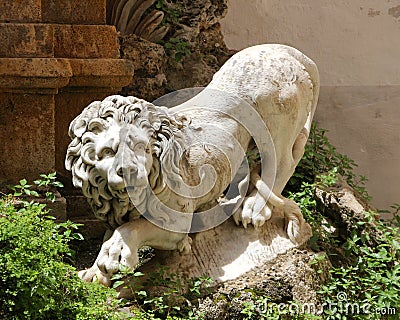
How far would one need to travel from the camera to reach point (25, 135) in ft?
14.3

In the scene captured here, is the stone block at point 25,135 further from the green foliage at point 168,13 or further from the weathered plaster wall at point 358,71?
the weathered plaster wall at point 358,71

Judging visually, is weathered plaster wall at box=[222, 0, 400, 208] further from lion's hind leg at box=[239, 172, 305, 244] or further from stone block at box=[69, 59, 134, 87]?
lion's hind leg at box=[239, 172, 305, 244]

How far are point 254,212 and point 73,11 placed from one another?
60.7 inches

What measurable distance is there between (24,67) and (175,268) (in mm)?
1323

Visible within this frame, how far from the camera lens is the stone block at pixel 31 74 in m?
4.23

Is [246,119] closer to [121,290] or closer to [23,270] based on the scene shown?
[121,290]

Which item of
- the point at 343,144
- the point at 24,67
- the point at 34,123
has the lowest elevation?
the point at 343,144

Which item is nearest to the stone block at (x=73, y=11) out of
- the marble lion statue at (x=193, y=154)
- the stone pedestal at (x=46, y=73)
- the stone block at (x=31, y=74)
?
the stone pedestal at (x=46, y=73)

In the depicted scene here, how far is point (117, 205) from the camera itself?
3.53 metres

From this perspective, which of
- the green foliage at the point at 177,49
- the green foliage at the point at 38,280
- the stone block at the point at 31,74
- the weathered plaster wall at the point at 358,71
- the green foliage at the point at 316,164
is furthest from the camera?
the weathered plaster wall at the point at 358,71

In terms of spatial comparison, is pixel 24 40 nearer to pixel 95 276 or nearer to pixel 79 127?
pixel 79 127

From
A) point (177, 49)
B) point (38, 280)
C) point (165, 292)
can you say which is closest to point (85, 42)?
point (177, 49)

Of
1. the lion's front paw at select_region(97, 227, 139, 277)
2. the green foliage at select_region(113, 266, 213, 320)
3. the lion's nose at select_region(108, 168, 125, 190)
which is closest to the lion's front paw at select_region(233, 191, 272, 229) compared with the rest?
the green foliage at select_region(113, 266, 213, 320)

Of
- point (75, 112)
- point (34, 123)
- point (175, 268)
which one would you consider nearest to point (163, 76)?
point (75, 112)
